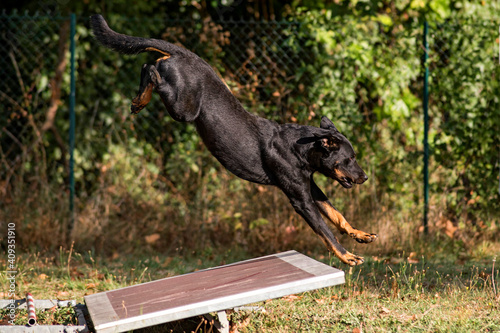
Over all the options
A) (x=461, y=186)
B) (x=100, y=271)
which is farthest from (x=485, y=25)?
(x=100, y=271)

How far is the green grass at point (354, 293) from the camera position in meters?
4.20

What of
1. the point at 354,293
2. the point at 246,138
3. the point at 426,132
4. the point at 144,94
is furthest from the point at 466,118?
the point at 144,94

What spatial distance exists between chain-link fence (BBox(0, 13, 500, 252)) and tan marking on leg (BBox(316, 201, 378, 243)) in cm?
262

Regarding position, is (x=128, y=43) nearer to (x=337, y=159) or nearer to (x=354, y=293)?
(x=337, y=159)

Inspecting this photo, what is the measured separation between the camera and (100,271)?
5926mm

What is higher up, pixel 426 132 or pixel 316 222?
pixel 426 132

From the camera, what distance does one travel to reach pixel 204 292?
3.74 metres

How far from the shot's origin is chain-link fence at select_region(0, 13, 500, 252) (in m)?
6.89

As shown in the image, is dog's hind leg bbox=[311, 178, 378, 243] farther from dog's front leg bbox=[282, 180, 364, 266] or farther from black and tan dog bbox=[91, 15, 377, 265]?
dog's front leg bbox=[282, 180, 364, 266]

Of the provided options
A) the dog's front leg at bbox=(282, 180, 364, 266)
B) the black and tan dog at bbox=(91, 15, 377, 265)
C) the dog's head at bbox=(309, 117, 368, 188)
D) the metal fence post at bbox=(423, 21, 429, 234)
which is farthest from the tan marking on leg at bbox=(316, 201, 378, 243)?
the metal fence post at bbox=(423, 21, 429, 234)

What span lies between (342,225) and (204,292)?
1.05 m

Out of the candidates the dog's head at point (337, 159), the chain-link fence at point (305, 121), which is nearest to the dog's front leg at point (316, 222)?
the dog's head at point (337, 159)

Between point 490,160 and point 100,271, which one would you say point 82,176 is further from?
point 490,160

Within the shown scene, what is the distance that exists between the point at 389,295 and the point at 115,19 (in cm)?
540
